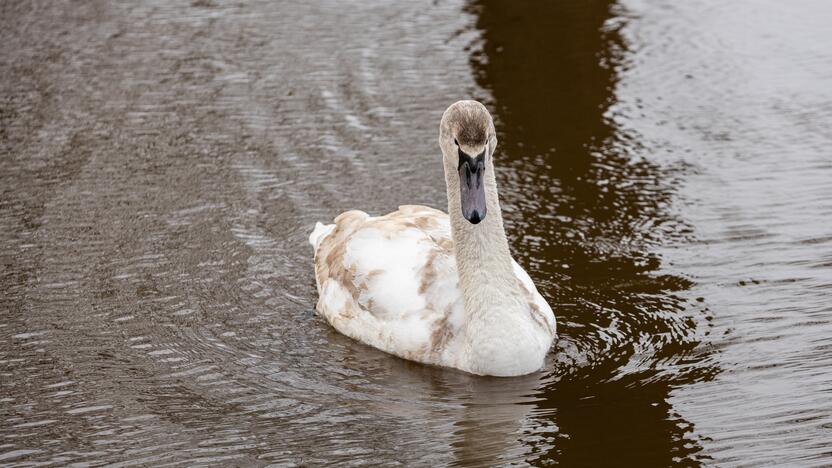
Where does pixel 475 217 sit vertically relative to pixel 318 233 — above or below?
above

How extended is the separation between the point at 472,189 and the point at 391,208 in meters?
3.12

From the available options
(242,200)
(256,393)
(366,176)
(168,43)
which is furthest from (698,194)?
(168,43)

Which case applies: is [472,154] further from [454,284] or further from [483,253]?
[454,284]

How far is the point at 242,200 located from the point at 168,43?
197 inches

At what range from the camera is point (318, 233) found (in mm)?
10383

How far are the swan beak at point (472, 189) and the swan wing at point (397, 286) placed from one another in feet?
2.64

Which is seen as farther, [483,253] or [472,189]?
[483,253]

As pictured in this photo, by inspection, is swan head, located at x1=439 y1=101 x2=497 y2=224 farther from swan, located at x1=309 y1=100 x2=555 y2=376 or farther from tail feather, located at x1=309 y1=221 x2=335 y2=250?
tail feather, located at x1=309 y1=221 x2=335 y2=250

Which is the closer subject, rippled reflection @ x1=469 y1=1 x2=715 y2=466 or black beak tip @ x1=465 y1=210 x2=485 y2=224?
rippled reflection @ x1=469 y1=1 x2=715 y2=466

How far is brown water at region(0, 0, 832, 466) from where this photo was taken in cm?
777

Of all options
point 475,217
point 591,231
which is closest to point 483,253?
point 475,217

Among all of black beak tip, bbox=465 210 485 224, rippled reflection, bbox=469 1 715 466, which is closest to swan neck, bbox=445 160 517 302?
black beak tip, bbox=465 210 485 224

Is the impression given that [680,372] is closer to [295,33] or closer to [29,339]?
[29,339]

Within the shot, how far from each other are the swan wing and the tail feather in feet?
1.10
